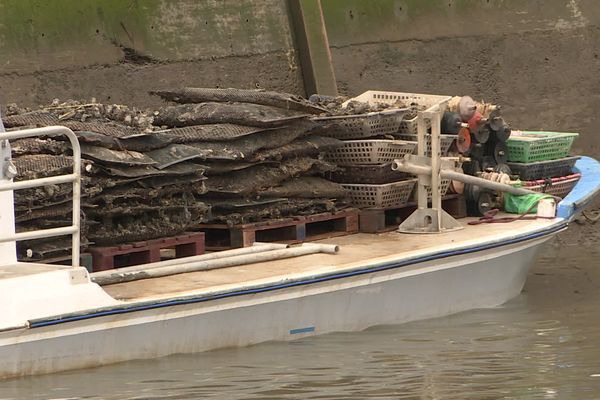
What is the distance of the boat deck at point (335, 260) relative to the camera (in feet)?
25.3

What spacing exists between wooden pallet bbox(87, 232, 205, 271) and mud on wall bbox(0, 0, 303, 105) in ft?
12.6

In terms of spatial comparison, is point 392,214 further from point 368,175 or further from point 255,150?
point 255,150

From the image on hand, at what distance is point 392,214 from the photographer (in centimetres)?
988

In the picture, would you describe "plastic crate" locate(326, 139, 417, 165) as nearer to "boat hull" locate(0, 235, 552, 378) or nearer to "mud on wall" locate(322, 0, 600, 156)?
"boat hull" locate(0, 235, 552, 378)

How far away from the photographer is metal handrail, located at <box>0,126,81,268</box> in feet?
22.8

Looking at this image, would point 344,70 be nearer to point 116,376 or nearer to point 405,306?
point 405,306

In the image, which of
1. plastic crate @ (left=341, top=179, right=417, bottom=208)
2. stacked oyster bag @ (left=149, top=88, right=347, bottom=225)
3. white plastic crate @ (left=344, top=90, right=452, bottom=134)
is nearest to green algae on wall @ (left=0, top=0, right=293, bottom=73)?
white plastic crate @ (left=344, top=90, right=452, bottom=134)

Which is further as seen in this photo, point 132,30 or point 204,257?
point 132,30

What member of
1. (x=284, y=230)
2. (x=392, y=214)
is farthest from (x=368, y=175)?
(x=284, y=230)

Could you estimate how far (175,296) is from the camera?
24.6ft

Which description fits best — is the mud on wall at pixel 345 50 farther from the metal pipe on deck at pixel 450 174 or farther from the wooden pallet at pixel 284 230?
the metal pipe on deck at pixel 450 174

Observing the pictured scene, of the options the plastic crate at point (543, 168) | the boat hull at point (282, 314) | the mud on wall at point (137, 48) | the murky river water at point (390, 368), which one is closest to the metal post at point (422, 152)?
the boat hull at point (282, 314)

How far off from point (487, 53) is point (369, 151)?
14.9ft

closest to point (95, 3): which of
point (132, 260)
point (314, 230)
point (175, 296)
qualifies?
point (314, 230)
